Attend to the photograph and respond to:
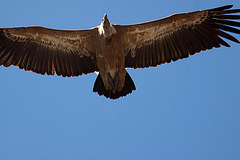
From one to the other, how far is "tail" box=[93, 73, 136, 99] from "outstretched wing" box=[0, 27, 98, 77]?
37cm

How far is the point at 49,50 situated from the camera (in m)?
8.35

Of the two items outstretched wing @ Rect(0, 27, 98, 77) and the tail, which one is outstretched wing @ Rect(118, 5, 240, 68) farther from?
outstretched wing @ Rect(0, 27, 98, 77)

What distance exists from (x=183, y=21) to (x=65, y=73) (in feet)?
9.01

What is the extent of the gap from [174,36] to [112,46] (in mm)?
1384

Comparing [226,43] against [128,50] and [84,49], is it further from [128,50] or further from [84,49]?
[84,49]

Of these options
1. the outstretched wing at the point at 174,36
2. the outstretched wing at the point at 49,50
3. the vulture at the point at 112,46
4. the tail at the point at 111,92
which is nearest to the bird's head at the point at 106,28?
the vulture at the point at 112,46

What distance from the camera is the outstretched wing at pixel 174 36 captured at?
7605 mm

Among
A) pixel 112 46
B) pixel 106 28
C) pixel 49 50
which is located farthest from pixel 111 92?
pixel 49 50

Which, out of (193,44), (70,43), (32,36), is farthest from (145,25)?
(32,36)

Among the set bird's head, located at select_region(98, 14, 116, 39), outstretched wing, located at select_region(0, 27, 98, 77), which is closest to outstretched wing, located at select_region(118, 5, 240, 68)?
bird's head, located at select_region(98, 14, 116, 39)

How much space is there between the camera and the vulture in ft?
25.3

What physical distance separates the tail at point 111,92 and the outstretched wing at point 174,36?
400 mm

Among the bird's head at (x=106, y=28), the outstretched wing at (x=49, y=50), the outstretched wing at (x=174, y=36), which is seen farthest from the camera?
the outstretched wing at (x=49, y=50)

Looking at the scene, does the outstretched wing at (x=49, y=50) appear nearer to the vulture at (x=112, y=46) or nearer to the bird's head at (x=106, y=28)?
the vulture at (x=112, y=46)
